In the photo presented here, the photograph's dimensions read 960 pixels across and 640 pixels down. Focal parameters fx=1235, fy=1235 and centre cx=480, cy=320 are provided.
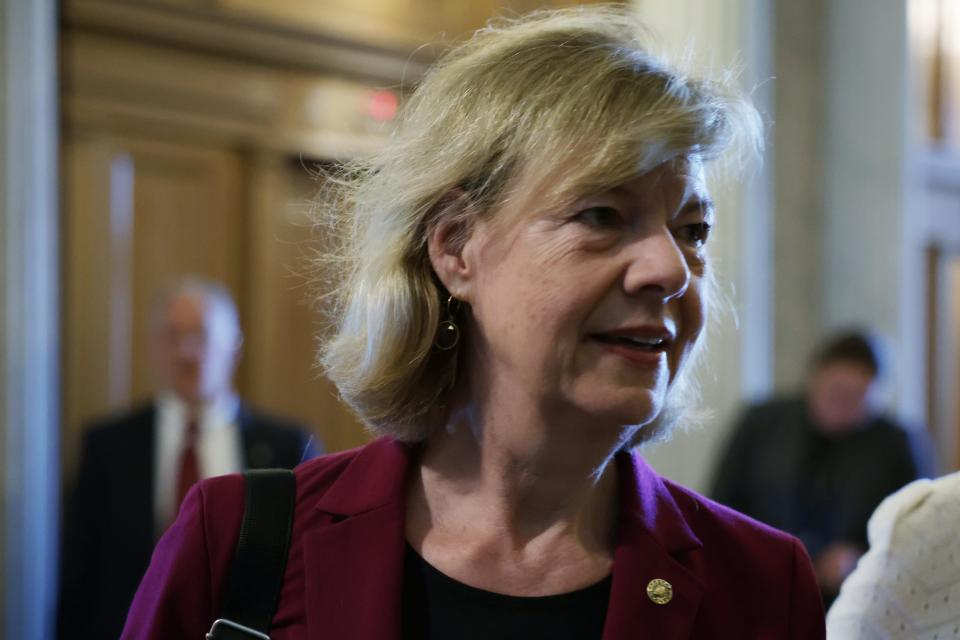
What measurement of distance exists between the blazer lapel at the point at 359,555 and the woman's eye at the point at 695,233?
516 mm

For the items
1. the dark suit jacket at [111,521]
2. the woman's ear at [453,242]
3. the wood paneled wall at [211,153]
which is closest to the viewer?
the woman's ear at [453,242]

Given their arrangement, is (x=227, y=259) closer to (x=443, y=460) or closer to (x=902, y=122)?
(x=902, y=122)

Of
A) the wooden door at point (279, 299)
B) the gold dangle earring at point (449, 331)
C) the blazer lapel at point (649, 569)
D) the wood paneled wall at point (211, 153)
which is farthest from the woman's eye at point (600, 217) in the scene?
the wooden door at point (279, 299)

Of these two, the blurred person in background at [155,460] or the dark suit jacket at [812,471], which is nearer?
the blurred person in background at [155,460]

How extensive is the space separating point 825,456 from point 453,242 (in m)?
2.98

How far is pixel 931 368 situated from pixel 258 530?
5360 mm

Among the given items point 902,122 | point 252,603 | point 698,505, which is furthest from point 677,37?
point 252,603

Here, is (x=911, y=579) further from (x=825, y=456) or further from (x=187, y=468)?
(x=825, y=456)

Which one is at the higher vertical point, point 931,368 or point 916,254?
point 916,254

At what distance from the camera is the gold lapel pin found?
5.42ft

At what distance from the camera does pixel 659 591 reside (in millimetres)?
1658

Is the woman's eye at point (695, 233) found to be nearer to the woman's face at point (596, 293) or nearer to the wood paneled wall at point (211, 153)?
the woman's face at point (596, 293)

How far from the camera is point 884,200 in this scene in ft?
18.6

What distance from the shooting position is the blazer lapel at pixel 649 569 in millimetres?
1627
